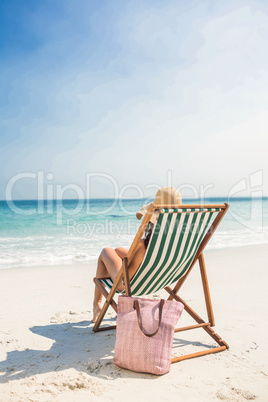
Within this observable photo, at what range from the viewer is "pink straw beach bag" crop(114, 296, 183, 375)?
6.81ft

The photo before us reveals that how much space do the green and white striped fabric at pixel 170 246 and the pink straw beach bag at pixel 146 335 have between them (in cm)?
27


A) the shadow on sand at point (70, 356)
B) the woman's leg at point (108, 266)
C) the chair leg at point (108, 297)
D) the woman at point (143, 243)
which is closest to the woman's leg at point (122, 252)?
the woman's leg at point (108, 266)

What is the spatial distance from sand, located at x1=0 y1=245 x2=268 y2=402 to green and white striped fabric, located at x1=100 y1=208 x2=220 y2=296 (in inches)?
22.4

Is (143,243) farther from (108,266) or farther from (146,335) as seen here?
(146,335)

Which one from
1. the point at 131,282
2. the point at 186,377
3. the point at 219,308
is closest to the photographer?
the point at 186,377

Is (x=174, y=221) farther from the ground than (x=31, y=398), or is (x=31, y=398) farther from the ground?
(x=174, y=221)

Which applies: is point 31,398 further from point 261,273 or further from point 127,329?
point 261,273

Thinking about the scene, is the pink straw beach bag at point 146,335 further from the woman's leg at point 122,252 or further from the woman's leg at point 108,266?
the woman's leg at point 122,252

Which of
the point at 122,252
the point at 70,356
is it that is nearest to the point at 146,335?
the point at 70,356

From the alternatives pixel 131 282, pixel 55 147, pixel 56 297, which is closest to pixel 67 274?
pixel 56 297

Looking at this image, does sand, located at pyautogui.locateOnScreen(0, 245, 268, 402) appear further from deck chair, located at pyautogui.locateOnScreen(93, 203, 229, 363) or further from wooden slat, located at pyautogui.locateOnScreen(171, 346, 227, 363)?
deck chair, located at pyautogui.locateOnScreen(93, 203, 229, 363)

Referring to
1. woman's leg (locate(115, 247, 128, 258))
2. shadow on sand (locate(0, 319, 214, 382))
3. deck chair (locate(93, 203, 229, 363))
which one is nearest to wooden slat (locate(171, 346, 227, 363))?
deck chair (locate(93, 203, 229, 363))

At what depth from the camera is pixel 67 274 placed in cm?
523

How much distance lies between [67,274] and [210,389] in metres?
3.62
